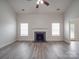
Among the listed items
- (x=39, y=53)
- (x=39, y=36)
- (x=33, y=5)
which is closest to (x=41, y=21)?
(x=39, y=36)

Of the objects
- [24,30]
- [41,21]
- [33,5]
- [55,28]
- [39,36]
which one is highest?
[33,5]

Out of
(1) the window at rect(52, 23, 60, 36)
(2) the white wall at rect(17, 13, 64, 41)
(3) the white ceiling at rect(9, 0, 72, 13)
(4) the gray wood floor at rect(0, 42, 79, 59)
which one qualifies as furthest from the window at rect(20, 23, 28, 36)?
(4) the gray wood floor at rect(0, 42, 79, 59)

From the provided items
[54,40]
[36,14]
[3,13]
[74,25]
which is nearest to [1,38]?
[3,13]

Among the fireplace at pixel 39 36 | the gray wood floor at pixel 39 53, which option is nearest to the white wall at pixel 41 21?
the fireplace at pixel 39 36

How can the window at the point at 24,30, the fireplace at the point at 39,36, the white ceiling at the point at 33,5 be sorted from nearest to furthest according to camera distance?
the white ceiling at the point at 33,5 < the window at the point at 24,30 < the fireplace at the point at 39,36

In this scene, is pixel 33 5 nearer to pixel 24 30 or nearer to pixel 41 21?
pixel 41 21

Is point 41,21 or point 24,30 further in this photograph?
point 24,30

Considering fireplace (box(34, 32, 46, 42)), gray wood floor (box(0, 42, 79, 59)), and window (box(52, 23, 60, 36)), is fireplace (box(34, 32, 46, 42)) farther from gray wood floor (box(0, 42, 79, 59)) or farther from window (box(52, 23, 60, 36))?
gray wood floor (box(0, 42, 79, 59))

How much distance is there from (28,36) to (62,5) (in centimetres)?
434

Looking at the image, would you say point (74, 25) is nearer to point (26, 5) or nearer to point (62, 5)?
point (62, 5)

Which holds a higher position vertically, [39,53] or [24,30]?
[24,30]

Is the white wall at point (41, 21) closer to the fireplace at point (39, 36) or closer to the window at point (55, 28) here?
the window at point (55, 28)

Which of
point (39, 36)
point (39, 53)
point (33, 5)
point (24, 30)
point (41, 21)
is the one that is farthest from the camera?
point (39, 36)

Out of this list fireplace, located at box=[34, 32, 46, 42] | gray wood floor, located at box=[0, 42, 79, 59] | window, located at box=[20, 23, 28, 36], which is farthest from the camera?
fireplace, located at box=[34, 32, 46, 42]
